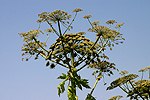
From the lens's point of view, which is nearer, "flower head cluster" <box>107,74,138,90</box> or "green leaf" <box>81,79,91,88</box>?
"green leaf" <box>81,79,91,88</box>

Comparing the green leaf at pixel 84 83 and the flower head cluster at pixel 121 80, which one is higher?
the flower head cluster at pixel 121 80

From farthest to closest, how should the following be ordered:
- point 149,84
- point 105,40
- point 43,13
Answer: point 149,84
point 105,40
point 43,13

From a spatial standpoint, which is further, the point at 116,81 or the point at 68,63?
the point at 116,81

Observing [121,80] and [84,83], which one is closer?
[84,83]

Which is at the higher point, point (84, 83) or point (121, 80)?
point (121, 80)

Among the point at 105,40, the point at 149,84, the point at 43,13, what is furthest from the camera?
the point at 149,84

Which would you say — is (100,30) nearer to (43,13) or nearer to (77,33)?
(77,33)

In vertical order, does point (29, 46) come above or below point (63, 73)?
above

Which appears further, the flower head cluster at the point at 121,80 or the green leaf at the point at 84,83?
the flower head cluster at the point at 121,80

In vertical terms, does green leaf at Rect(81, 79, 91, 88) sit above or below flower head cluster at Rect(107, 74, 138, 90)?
below

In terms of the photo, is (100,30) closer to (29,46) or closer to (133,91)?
(29,46)

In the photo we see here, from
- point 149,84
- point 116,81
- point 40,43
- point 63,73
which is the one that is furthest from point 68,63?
point 149,84
